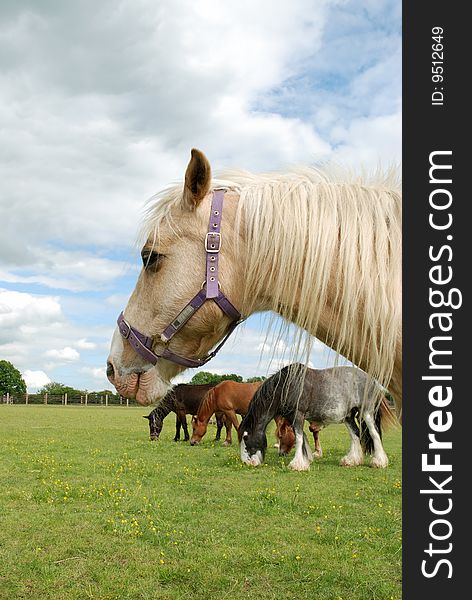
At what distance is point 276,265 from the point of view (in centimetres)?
223

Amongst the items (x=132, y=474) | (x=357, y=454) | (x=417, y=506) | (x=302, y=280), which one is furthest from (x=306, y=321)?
(x=357, y=454)

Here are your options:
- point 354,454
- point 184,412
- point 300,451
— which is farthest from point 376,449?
point 184,412

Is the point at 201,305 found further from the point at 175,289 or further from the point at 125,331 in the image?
the point at 125,331

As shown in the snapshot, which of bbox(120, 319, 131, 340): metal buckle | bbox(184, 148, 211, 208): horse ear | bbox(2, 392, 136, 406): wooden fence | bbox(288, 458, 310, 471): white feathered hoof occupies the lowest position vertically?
bbox(2, 392, 136, 406): wooden fence

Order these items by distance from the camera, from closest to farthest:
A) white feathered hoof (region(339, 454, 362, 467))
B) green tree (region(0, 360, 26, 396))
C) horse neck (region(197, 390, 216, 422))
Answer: white feathered hoof (region(339, 454, 362, 467)), horse neck (region(197, 390, 216, 422)), green tree (region(0, 360, 26, 396))

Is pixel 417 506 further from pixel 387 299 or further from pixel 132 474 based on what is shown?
pixel 132 474

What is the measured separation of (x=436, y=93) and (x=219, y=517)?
6573 mm

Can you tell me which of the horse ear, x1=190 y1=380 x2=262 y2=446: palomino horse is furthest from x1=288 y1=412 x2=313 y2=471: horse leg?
the horse ear

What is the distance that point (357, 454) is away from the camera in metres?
12.1

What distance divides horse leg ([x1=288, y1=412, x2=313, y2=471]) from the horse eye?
959cm

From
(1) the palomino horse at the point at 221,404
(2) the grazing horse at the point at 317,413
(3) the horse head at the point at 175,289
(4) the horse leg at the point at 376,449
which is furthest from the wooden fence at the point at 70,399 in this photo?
(3) the horse head at the point at 175,289

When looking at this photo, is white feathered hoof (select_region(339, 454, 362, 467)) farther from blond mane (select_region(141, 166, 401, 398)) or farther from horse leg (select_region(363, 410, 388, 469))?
blond mane (select_region(141, 166, 401, 398))

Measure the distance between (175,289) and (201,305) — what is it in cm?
14

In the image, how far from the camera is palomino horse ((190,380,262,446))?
1600 centimetres
